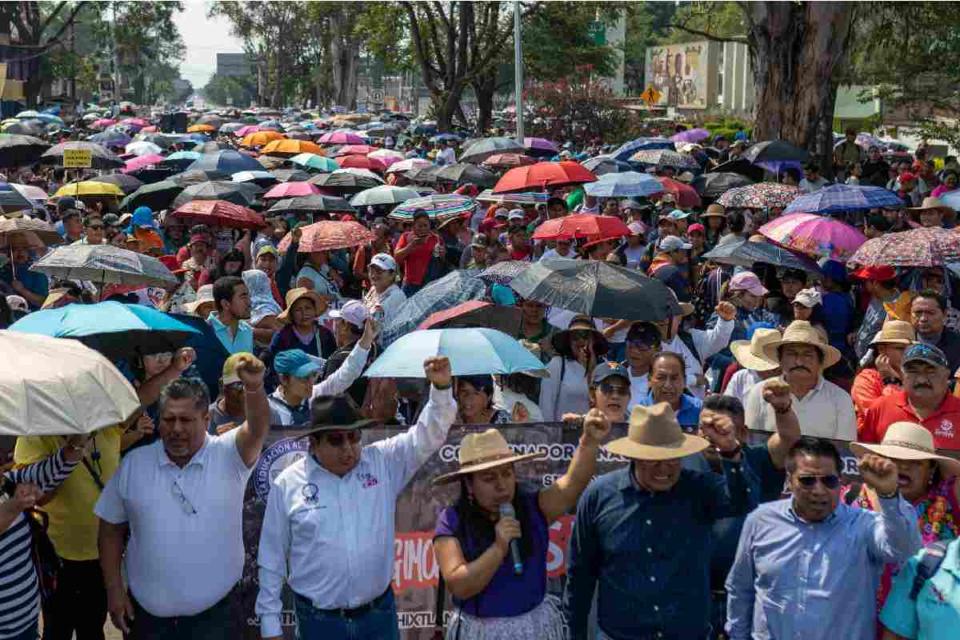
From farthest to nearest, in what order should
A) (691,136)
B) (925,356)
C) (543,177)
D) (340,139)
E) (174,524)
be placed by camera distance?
(340,139) → (691,136) → (543,177) → (925,356) → (174,524)

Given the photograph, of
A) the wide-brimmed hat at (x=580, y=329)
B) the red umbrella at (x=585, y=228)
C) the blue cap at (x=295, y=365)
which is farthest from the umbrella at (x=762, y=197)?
the blue cap at (x=295, y=365)

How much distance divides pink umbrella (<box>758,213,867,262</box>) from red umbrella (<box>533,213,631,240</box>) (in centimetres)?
136

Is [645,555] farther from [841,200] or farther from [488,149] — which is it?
[488,149]

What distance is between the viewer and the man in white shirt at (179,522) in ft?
16.8

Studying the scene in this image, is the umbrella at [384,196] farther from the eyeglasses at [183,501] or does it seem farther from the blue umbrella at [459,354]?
the eyeglasses at [183,501]

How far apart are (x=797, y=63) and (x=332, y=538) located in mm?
17760

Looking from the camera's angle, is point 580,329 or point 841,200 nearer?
point 580,329

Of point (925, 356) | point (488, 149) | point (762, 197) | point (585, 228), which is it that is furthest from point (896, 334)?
point (488, 149)

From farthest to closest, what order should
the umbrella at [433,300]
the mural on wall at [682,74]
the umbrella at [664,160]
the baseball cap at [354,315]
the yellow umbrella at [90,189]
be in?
the mural on wall at [682,74] < the umbrella at [664,160] < the yellow umbrella at [90,189] < the umbrella at [433,300] < the baseball cap at [354,315]

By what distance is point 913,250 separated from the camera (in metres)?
9.20

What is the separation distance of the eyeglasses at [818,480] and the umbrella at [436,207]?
9011 millimetres

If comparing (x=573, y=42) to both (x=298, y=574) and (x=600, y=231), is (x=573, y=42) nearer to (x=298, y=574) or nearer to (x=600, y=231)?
(x=600, y=231)

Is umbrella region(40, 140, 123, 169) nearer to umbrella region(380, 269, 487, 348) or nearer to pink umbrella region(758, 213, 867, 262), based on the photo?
pink umbrella region(758, 213, 867, 262)

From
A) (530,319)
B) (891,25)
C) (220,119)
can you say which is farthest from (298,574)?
(220,119)
